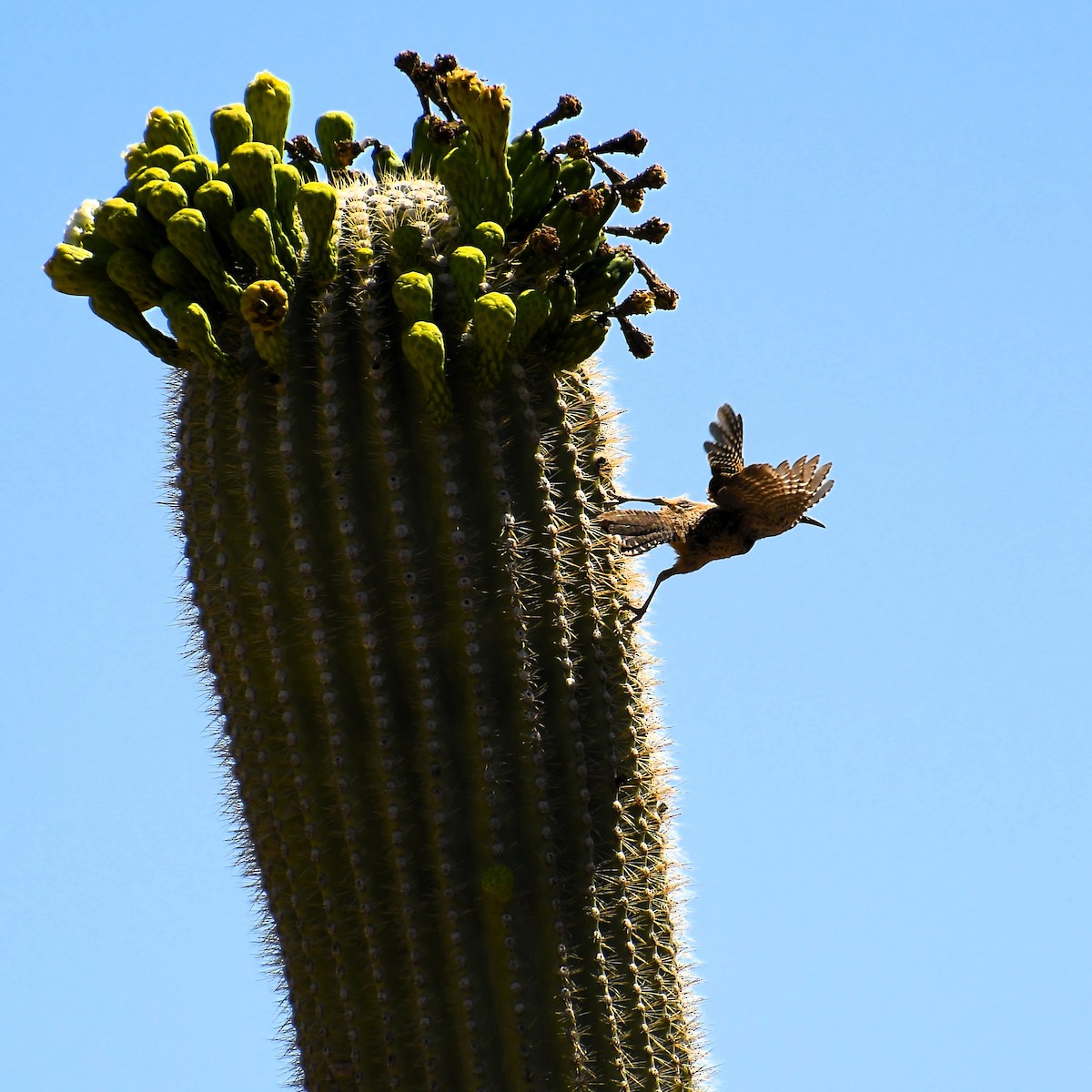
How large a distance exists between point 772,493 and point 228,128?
2.20m

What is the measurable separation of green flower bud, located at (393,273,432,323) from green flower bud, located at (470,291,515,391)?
16 cm

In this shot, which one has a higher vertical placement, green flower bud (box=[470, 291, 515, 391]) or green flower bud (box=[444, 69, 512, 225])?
green flower bud (box=[444, 69, 512, 225])

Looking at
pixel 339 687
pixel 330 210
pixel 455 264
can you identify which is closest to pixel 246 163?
pixel 330 210

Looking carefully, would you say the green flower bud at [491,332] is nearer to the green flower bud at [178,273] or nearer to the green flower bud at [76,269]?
the green flower bud at [178,273]

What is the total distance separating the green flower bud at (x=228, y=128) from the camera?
564 centimetres

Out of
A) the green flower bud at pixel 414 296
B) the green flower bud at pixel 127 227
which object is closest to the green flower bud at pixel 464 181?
the green flower bud at pixel 414 296

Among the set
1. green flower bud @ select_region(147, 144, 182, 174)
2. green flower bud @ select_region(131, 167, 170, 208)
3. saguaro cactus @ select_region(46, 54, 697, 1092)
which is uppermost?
green flower bud @ select_region(147, 144, 182, 174)

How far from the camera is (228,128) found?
563cm

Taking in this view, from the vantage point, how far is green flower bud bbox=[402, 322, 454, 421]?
519 cm

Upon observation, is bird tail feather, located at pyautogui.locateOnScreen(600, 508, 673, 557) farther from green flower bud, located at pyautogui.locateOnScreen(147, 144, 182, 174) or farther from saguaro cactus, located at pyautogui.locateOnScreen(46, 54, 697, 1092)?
green flower bud, located at pyautogui.locateOnScreen(147, 144, 182, 174)

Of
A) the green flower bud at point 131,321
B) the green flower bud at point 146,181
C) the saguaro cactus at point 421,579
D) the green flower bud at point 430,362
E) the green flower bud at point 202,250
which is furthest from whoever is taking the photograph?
the green flower bud at point 131,321

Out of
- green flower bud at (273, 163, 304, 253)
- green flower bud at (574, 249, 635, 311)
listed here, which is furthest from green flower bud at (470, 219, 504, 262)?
green flower bud at (273, 163, 304, 253)

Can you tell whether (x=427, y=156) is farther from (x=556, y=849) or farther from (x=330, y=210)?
(x=556, y=849)

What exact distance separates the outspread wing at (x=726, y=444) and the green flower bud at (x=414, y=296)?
3.46 feet
